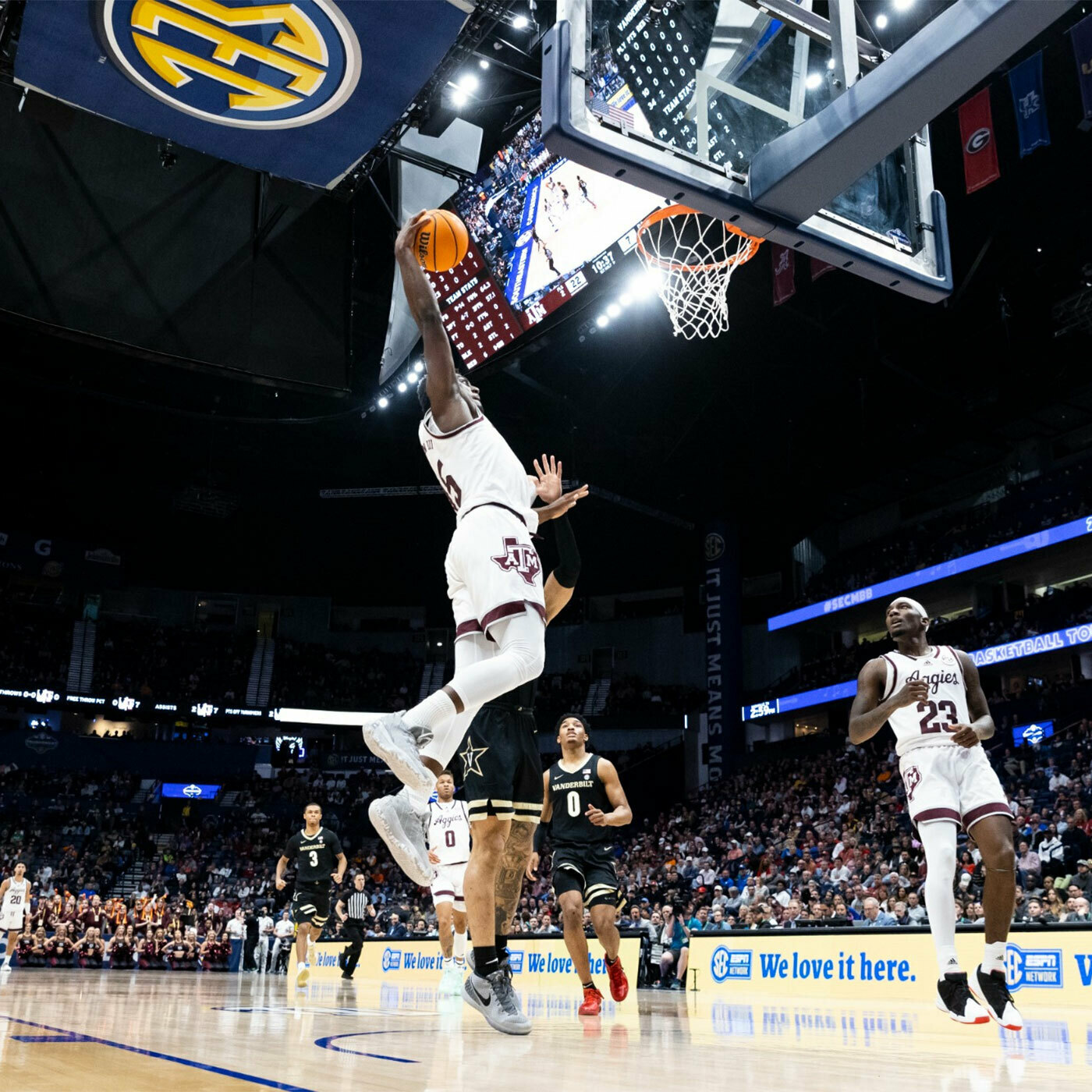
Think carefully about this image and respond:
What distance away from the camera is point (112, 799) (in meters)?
34.2

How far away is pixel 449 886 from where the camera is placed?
11.9 m

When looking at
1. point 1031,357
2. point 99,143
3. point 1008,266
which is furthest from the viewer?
point 1031,357

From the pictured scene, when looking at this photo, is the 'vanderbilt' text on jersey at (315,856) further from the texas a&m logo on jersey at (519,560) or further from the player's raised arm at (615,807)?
the texas a&m logo on jersey at (519,560)

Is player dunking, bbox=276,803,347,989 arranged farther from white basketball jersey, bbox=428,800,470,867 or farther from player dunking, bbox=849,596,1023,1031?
player dunking, bbox=849,596,1023,1031

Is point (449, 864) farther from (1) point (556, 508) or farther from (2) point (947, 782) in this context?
(1) point (556, 508)

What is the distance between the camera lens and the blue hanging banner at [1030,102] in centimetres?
1391

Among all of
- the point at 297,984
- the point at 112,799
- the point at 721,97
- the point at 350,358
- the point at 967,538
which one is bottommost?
the point at 297,984

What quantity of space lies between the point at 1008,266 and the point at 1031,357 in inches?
182

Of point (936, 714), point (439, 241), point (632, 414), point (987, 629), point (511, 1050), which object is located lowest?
point (511, 1050)

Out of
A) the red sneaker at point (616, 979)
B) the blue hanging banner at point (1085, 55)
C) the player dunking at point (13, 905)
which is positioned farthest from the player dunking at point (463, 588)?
the player dunking at point (13, 905)

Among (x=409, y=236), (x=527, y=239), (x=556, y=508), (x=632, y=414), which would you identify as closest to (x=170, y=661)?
(x=632, y=414)

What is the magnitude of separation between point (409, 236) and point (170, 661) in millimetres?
37224

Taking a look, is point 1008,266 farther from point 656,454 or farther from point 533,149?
point 533,149

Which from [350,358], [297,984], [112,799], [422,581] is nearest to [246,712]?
[112,799]
